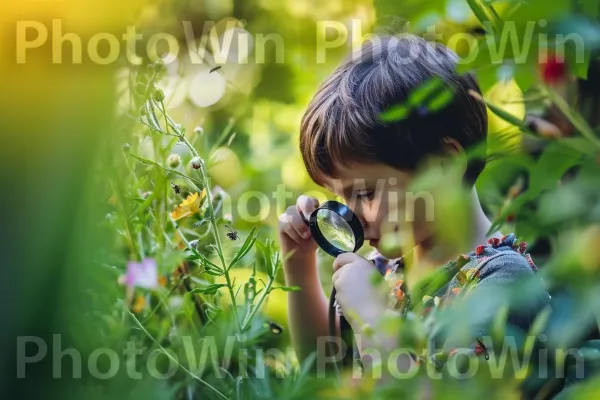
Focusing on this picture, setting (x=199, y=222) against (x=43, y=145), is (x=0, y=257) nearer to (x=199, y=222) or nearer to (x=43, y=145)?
(x=43, y=145)

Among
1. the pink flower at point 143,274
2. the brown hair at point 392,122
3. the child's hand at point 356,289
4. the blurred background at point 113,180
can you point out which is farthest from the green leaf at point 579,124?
the pink flower at point 143,274

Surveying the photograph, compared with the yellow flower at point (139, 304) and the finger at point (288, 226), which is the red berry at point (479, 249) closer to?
the finger at point (288, 226)

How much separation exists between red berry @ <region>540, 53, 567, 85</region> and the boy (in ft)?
1.26

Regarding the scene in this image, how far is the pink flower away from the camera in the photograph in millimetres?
1127

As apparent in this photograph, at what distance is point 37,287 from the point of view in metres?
0.67

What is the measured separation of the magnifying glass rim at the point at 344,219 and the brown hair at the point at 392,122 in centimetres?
13

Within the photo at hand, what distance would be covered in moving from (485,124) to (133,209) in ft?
2.04

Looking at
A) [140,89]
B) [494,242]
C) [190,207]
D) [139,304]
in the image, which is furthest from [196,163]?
[494,242]

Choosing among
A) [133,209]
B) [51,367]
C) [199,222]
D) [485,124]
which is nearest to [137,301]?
[133,209]

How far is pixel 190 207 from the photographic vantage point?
109cm

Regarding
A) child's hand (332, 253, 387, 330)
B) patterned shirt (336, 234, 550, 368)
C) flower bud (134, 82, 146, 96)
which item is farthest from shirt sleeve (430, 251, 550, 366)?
flower bud (134, 82, 146, 96)

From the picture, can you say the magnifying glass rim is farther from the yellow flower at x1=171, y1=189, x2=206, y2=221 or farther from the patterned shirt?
the yellow flower at x1=171, y1=189, x2=206, y2=221

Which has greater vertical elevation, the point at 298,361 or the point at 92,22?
the point at 92,22

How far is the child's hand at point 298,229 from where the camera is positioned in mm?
1330
